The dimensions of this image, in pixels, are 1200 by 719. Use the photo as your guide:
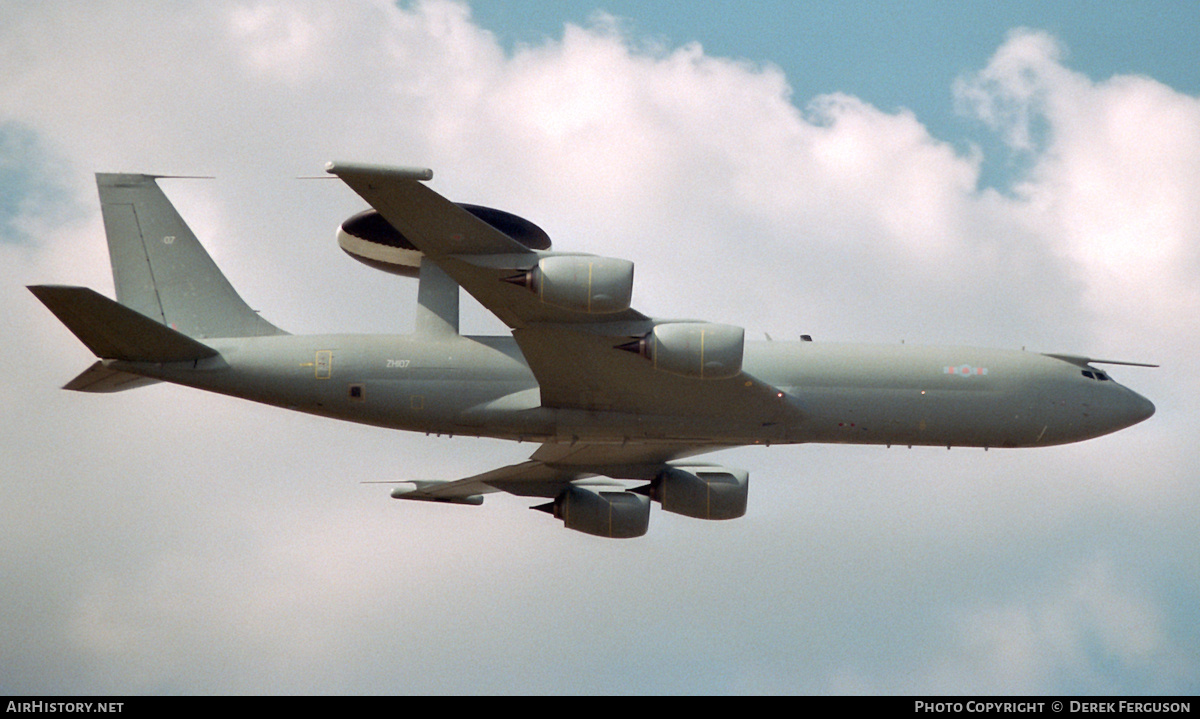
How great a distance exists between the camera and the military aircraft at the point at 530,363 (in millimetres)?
32000

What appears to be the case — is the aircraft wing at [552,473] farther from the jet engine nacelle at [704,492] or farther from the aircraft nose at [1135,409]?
the aircraft nose at [1135,409]

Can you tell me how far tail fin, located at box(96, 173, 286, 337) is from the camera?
36.6 metres

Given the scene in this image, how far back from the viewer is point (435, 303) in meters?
36.1

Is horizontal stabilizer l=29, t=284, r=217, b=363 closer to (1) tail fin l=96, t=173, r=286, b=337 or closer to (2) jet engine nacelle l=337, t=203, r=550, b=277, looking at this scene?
(1) tail fin l=96, t=173, r=286, b=337

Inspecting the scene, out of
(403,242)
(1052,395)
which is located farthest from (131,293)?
(1052,395)

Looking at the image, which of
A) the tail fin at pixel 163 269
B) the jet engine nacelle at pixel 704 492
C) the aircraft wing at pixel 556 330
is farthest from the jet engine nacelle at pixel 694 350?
the tail fin at pixel 163 269

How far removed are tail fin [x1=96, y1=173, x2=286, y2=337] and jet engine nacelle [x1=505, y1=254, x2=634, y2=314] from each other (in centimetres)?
874

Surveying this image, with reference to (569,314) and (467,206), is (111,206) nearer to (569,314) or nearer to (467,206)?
(467,206)

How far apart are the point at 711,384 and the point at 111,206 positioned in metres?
16.8

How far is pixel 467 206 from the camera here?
34.5 m

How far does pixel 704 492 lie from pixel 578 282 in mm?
12120

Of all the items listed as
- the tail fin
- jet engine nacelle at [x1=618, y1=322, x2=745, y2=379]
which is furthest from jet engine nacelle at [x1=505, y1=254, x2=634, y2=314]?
the tail fin

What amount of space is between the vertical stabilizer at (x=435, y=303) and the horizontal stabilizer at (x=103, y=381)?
6888mm

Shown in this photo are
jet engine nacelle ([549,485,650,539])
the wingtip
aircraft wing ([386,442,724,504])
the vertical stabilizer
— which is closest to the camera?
the wingtip
